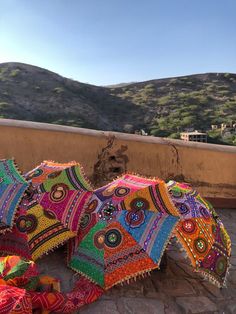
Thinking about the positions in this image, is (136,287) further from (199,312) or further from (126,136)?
(126,136)

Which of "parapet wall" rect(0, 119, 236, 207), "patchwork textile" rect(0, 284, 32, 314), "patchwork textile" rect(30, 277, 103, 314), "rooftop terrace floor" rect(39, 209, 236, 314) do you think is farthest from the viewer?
"parapet wall" rect(0, 119, 236, 207)

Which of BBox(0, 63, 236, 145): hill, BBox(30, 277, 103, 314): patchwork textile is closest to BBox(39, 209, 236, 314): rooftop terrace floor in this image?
BBox(30, 277, 103, 314): patchwork textile

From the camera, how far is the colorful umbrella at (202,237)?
9.49ft

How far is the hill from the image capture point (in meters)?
31.9

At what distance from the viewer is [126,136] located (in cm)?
510

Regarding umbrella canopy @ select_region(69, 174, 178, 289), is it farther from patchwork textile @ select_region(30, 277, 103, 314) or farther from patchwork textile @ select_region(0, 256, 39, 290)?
patchwork textile @ select_region(0, 256, 39, 290)

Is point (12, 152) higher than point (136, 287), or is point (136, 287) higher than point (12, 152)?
point (12, 152)

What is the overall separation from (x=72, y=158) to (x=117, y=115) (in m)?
31.2

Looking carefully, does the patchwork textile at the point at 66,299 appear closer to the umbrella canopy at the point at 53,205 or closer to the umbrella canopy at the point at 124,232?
the umbrella canopy at the point at 124,232

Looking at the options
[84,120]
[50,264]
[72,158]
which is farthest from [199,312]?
[84,120]

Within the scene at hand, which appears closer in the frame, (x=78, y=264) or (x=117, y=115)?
(x=78, y=264)

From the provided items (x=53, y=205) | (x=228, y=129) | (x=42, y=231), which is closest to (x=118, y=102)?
(x=228, y=129)

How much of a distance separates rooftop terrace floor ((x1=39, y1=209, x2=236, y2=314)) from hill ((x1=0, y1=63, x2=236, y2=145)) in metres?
24.1

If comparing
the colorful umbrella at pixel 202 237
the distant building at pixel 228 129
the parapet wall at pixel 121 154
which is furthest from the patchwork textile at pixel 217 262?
the distant building at pixel 228 129
